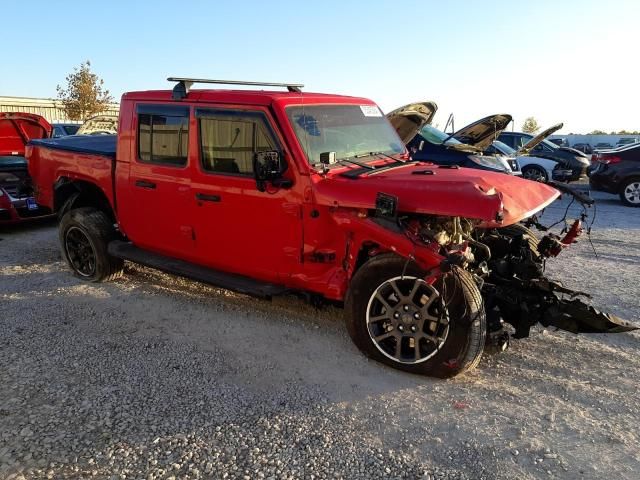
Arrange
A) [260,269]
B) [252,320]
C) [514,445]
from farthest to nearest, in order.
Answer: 1. [252,320]
2. [260,269]
3. [514,445]

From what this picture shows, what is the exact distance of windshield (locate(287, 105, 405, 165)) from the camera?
166 inches

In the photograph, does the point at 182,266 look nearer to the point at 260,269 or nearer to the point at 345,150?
the point at 260,269

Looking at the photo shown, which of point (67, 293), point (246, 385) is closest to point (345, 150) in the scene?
point (246, 385)

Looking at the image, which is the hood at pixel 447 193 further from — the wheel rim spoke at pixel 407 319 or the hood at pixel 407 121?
the hood at pixel 407 121

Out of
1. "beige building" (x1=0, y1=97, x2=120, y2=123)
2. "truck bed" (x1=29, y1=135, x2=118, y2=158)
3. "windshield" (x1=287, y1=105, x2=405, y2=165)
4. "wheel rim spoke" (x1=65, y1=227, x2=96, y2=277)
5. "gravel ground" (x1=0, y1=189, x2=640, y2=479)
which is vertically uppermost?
"beige building" (x1=0, y1=97, x2=120, y2=123)

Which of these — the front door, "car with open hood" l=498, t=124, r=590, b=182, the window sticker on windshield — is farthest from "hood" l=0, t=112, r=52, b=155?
"car with open hood" l=498, t=124, r=590, b=182

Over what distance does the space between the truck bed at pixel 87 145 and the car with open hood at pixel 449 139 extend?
4326mm

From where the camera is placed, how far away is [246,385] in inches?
142

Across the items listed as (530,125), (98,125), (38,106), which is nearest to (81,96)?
(38,106)

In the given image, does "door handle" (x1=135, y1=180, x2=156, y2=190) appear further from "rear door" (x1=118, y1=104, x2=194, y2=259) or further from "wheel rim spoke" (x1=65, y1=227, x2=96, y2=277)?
Result: "wheel rim spoke" (x1=65, y1=227, x2=96, y2=277)

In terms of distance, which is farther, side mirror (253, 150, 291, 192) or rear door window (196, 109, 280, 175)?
rear door window (196, 109, 280, 175)

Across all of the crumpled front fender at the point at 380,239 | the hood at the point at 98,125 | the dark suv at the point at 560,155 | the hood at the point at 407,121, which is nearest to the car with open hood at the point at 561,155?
the dark suv at the point at 560,155

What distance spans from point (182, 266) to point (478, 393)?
2958 millimetres

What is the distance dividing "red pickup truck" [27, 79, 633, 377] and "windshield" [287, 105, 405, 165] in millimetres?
15
